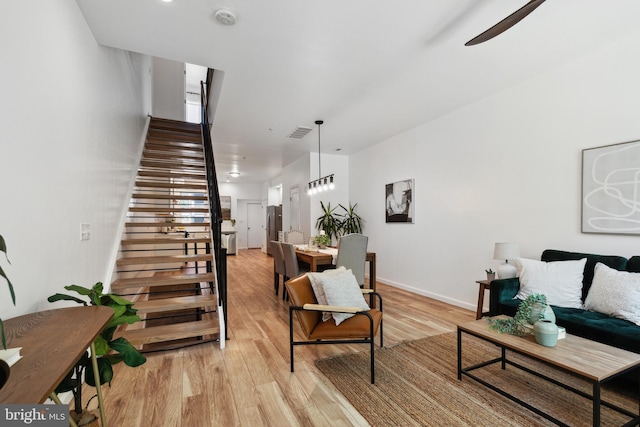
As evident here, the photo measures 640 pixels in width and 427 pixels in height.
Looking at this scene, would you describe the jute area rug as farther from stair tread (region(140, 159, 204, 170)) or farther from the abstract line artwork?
stair tread (region(140, 159, 204, 170))

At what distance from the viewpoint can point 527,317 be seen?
204 cm

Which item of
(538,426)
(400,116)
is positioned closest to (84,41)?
(400,116)

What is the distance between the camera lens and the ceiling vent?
4951mm

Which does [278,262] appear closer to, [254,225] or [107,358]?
[107,358]

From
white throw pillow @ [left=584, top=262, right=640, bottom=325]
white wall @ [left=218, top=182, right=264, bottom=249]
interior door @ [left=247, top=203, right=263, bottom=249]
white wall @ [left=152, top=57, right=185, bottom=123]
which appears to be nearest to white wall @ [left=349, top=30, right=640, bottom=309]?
white throw pillow @ [left=584, top=262, right=640, bottom=325]

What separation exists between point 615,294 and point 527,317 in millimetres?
921

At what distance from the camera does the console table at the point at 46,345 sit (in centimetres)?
83

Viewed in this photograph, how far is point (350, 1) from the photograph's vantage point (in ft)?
6.99

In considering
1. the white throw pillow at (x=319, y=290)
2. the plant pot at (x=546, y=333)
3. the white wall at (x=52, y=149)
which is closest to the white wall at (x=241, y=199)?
the white wall at (x=52, y=149)

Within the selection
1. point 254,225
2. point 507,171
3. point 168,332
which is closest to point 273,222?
point 254,225

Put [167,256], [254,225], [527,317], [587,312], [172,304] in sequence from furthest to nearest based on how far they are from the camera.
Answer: [254,225], [167,256], [172,304], [587,312], [527,317]

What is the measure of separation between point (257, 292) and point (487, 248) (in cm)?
353

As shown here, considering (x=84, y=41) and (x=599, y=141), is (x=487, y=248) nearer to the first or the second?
(x=599, y=141)

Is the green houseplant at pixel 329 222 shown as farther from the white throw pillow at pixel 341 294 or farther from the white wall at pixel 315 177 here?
the white throw pillow at pixel 341 294
